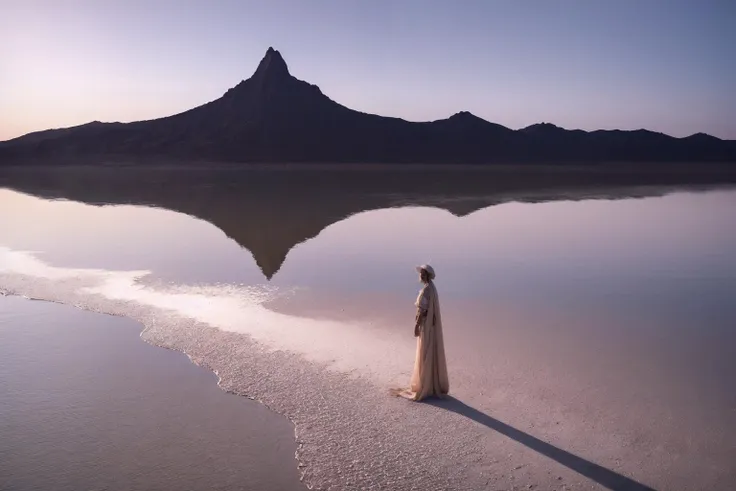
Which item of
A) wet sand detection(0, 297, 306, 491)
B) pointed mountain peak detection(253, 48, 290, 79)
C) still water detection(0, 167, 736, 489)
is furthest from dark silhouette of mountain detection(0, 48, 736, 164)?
wet sand detection(0, 297, 306, 491)

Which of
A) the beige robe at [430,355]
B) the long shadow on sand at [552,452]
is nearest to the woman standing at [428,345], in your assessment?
the beige robe at [430,355]

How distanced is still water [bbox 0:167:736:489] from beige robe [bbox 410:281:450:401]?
0.29 meters

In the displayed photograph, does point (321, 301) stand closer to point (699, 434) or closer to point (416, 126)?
point (699, 434)

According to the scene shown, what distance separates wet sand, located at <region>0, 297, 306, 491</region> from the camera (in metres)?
5.89

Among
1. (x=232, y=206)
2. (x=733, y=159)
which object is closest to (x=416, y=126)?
(x=733, y=159)

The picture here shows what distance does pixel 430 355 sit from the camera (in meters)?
7.23

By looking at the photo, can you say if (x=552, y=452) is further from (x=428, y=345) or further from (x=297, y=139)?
(x=297, y=139)

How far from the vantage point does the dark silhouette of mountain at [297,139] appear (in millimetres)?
125688

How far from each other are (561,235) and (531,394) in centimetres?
1559

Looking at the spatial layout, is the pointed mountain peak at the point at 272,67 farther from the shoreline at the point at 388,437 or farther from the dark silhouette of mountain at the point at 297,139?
the shoreline at the point at 388,437

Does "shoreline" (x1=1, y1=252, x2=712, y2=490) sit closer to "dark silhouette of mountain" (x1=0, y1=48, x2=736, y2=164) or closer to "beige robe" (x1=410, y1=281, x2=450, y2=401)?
"beige robe" (x1=410, y1=281, x2=450, y2=401)

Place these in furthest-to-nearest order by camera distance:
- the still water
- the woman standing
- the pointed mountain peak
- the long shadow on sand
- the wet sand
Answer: the pointed mountain peak, the woman standing, the still water, the wet sand, the long shadow on sand

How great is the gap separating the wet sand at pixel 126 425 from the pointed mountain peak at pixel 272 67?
150 m

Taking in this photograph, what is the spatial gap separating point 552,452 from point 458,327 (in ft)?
14.6
